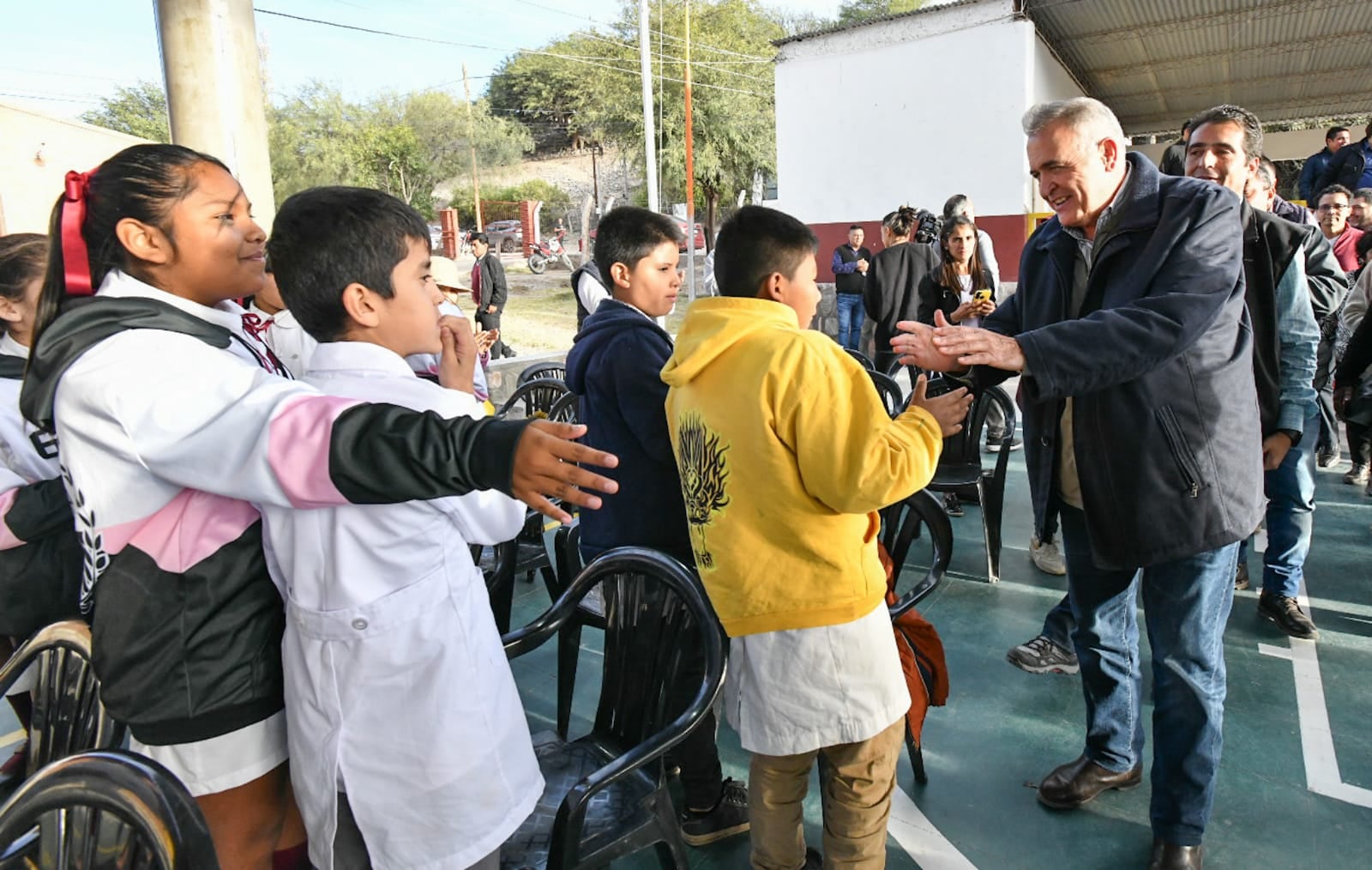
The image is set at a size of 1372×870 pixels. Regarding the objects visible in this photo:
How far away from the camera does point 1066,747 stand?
8.17 ft

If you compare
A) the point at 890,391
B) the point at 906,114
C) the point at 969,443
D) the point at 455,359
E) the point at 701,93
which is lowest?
the point at 969,443

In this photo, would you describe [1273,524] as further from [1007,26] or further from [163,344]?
[1007,26]

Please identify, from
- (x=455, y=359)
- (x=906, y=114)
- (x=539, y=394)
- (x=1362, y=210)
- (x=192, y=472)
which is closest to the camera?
(x=192, y=472)

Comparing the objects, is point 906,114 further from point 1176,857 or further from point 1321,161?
point 1176,857

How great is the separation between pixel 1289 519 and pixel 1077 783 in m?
1.72

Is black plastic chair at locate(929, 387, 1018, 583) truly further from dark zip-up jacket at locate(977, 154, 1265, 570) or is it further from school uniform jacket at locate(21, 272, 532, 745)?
school uniform jacket at locate(21, 272, 532, 745)

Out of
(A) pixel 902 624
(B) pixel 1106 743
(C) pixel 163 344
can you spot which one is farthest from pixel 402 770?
(B) pixel 1106 743

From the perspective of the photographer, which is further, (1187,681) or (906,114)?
(906,114)

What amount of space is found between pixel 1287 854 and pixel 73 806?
250 cm

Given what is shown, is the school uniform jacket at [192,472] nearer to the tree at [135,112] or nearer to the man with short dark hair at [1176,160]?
the man with short dark hair at [1176,160]

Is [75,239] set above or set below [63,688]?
above

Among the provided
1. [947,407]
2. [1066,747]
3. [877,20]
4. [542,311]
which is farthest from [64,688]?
[542,311]

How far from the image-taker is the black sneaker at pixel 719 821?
215cm

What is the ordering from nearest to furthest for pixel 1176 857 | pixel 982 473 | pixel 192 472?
pixel 192 472
pixel 1176 857
pixel 982 473
